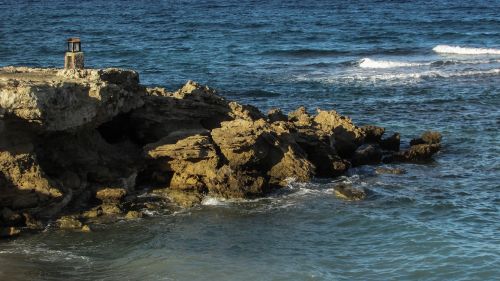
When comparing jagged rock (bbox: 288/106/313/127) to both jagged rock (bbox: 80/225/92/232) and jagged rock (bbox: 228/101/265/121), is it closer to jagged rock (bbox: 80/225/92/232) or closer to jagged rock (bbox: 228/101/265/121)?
jagged rock (bbox: 228/101/265/121)

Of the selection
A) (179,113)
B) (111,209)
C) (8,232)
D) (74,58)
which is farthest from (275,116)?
(8,232)

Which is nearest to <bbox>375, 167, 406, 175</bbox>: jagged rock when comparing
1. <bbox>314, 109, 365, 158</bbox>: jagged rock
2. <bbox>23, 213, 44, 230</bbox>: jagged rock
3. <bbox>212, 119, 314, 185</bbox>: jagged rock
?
<bbox>314, 109, 365, 158</bbox>: jagged rock

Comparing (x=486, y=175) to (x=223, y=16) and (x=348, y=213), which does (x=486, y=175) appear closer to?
(x=348, y=213)

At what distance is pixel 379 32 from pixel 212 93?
40.2 meters

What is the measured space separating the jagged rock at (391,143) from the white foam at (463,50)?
2668 cm

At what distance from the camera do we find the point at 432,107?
33812mm

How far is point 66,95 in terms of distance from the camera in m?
19.5

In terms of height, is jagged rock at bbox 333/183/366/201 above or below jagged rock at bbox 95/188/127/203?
below

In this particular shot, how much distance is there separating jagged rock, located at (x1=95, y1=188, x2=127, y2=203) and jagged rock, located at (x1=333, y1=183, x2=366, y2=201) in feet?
20.0

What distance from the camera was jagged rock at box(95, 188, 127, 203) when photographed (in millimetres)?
20328

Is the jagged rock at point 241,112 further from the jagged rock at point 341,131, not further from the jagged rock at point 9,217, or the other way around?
the jagged rock at point 9,217

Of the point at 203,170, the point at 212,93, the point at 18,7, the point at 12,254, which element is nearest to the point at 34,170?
the point at 12,254

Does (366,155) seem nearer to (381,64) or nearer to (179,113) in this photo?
(179,113)

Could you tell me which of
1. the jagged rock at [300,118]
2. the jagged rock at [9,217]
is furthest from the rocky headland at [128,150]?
the jagged rock at [300,118]
